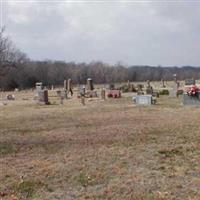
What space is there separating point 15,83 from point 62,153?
94321 millimetres

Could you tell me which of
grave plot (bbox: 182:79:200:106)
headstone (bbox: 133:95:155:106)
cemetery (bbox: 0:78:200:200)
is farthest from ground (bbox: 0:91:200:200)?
headstone (bbox: 133:95:155:106)

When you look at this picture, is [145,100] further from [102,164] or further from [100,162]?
[102,164]

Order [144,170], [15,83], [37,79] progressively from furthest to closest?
[37,79]
[15,83]
[144,170]

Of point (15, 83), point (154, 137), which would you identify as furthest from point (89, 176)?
point (15, 83)

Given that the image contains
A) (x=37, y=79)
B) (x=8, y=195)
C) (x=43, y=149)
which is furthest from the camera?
(x=37, y=79)

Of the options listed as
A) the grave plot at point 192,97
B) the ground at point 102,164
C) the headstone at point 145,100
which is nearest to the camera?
the ground at point 102,164

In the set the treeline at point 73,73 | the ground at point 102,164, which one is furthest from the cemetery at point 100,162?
the treeline at point 73,73

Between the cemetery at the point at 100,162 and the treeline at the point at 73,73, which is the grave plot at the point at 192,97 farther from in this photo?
the treeline at the point at 73,73

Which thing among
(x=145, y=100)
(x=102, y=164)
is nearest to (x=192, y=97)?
(x=145, y=100)

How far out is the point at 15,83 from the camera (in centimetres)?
10325

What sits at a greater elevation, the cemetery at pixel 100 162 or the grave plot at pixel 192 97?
the grave plot at pixel 192 97

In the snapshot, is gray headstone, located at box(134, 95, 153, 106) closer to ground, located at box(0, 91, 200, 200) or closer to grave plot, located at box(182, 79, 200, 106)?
grave plot, located at box(182, 79, 200, 106)

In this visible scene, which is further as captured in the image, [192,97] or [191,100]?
[191,100]

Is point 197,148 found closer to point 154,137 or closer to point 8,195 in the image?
point 154,137
